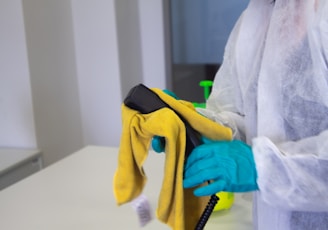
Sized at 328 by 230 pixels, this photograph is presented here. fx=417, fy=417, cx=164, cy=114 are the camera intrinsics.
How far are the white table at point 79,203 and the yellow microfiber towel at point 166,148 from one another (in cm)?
32

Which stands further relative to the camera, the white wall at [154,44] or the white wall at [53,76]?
the white wall at [154,44]

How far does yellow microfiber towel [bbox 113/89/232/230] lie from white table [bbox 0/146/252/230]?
317 mm

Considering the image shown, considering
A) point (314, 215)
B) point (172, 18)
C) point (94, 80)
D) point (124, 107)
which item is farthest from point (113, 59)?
point (314, 215)

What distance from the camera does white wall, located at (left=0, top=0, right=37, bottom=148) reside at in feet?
6.45

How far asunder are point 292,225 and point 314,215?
0.14 feet

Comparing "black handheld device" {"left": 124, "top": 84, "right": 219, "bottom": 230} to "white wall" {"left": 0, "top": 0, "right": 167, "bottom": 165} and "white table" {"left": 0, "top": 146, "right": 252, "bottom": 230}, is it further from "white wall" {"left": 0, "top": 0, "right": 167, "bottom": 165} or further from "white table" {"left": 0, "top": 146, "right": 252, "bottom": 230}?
"white wall" {"left": 0, "top": 0, "right": 167, "bottom": 165}

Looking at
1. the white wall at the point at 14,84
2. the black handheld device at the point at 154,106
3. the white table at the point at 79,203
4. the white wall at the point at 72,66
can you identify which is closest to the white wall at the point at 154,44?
the white wall at the point at 72,66

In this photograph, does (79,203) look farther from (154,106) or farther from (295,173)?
(295,173)

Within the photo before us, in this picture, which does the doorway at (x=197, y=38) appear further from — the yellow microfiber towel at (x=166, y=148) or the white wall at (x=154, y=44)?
the yellow microfiber towel at (x=166, y=148)

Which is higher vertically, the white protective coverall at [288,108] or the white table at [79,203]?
the white protective coverall at [288,108]

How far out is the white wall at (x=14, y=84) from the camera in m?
1.97

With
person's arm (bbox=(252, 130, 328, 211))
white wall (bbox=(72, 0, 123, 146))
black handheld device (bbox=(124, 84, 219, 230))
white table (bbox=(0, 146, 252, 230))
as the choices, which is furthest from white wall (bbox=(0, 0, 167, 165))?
person's arm (bbox=(252, 130, 328, 211))

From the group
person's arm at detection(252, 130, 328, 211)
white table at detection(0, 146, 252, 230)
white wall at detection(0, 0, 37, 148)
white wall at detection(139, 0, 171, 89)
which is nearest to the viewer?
person's arm at detection(252, 130, 328, 211)

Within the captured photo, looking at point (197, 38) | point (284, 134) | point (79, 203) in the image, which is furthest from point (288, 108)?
point (197, 38)
